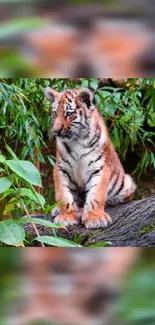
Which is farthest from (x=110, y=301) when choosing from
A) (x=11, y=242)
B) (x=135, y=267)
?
(x=11, y=242)

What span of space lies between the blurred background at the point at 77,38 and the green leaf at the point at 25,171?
0.40ft

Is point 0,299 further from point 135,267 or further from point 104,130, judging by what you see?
point 104,130

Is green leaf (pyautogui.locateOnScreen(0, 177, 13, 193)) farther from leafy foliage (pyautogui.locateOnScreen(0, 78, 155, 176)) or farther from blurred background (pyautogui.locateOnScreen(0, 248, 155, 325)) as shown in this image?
leafy foliage (pyautogui.locateOnScreen(0, 78, 155, 176))

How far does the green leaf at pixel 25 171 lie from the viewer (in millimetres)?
687

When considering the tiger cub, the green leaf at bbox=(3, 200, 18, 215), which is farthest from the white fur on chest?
the green leaf at bbox=(3, 200, 18, 215)

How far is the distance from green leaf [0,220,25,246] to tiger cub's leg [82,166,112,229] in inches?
11.5

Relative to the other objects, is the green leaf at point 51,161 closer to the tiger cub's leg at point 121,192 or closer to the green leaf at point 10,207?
the tiger cub's leg at point 121,192

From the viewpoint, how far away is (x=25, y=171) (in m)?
0.70

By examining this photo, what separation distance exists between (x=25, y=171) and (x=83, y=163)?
0.39 m

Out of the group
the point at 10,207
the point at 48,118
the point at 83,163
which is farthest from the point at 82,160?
the point at 10,207

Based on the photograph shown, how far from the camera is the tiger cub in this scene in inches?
39.0

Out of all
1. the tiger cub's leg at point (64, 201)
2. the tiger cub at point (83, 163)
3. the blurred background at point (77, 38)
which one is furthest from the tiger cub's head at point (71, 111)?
the blurred background at point (77, 38)

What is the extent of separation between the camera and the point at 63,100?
995mm

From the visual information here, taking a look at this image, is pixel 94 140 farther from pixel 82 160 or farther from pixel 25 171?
pixel 25 171
